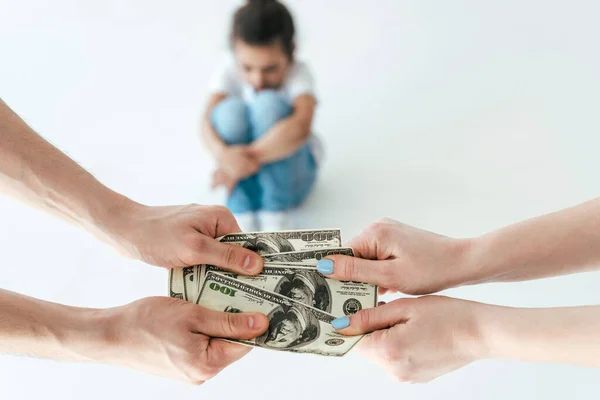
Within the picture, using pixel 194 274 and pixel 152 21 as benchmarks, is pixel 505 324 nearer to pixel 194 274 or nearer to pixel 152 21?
pixel 194 274

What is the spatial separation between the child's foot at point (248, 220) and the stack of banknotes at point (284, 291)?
65 cm

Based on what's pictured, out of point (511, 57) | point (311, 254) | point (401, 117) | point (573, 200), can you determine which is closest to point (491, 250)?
point (311, 254)

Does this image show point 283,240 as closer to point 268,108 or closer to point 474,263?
point 474,263

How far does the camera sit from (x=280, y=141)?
166 cm

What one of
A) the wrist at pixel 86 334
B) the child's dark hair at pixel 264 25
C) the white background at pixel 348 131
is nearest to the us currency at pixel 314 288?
the wrist at pixel 86 334

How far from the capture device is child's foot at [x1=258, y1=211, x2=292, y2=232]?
1.81m

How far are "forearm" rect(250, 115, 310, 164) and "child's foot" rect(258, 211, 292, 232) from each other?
0.65 ft

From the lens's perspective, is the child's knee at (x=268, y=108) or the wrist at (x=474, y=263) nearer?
the wrist at (x=474, y=263)

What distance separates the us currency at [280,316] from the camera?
108cm

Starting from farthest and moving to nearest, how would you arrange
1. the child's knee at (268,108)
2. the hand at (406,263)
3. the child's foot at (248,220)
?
the child's foot at (248,220) → the child's knee at (268,108) → the hand at (406,263)

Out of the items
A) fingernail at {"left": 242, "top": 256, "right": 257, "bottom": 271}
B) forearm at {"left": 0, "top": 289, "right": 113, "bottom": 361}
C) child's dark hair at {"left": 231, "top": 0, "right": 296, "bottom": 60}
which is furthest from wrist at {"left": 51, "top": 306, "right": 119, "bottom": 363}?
child's dark hair at {"left": 231, "top": 0, "right": 296, "bottom": 60}

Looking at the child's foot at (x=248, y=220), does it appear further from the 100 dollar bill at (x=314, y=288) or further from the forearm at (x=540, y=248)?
the forearm at (x=540, y=248)

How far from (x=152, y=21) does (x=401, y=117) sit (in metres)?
1.19

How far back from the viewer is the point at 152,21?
99.3 inches
